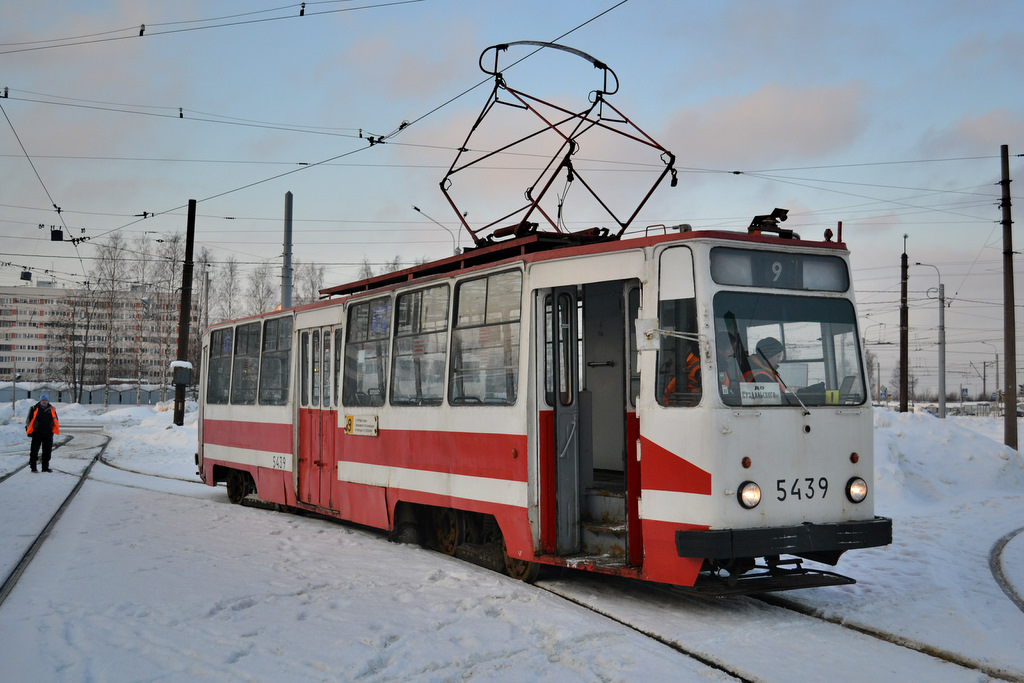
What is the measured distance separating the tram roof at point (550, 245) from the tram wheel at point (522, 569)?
9.03 ft

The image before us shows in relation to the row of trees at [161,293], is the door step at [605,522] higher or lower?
lower

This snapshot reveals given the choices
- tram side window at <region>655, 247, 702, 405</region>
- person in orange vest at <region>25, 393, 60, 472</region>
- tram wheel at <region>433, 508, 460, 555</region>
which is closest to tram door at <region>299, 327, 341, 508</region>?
tram wheel at <region>433, 508, 460, 555</region>

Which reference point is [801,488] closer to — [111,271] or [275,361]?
[275,361]


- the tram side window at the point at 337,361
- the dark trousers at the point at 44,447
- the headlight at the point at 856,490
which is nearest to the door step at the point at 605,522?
the headlight at the point at 856,490

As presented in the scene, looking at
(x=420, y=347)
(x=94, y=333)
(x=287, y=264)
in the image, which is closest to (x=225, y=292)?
(x=94, y=333)

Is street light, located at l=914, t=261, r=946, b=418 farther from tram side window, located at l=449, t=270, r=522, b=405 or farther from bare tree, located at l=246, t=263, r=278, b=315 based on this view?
bare tree, located at l=246, t=263, r=278, b=315

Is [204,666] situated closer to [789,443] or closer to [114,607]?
[114,607]

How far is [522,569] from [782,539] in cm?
249

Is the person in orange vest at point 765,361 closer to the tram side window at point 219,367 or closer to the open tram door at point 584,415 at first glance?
the open tram door at point 584,415

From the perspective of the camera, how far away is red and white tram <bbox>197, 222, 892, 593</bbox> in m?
6.60

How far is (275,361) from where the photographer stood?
13.3 m

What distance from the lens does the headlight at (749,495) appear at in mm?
6480

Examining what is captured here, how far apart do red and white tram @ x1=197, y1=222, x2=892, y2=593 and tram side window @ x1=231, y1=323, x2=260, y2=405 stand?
398 cm

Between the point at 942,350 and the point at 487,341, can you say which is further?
the point at 942,350
